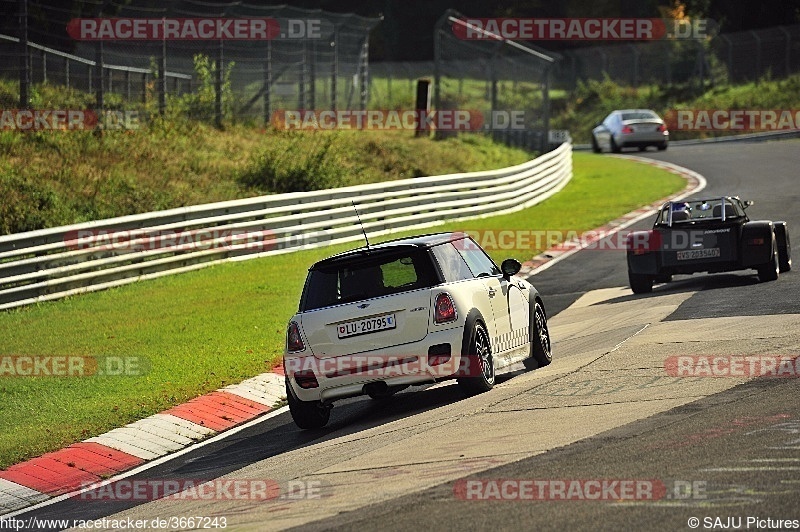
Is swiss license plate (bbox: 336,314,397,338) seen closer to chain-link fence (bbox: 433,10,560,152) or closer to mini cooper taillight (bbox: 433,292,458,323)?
mini cooper taillight (bbox: 433,292,458,323)

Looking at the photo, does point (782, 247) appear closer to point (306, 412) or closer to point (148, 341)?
point (148, 341)

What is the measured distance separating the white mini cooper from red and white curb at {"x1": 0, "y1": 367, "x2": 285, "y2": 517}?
1254 mm

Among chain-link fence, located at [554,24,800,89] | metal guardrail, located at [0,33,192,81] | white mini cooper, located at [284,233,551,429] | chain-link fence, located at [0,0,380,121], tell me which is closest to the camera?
white mini cooper, located at [284,233,551,429]

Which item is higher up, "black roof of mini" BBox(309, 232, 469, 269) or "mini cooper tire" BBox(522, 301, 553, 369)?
"black roof of mini" BBox(309, 232, 469, 269)

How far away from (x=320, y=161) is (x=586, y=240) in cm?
687

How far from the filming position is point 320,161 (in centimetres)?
2892

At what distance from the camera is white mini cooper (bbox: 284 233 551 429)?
11.0m

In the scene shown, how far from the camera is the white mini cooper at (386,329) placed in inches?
432

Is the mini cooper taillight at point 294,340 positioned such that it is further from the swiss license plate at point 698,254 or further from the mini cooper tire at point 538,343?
the swiss license plate at point 698,254

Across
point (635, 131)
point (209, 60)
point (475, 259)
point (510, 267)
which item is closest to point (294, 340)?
point (475, 259)

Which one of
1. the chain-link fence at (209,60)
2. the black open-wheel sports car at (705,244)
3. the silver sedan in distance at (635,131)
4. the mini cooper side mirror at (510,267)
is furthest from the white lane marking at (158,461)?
the silver sedan in distance at (635,131)

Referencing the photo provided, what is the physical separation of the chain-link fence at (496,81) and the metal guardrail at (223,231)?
Result: 17.0 feet

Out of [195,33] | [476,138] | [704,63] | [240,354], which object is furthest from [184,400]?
[704,63]

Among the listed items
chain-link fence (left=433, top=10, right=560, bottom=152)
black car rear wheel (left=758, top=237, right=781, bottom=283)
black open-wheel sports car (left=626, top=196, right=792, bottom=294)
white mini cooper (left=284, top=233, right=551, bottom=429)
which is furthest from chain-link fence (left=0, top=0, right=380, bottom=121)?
white mini cooper (left=284, top=233, right=551, bottom=429)
